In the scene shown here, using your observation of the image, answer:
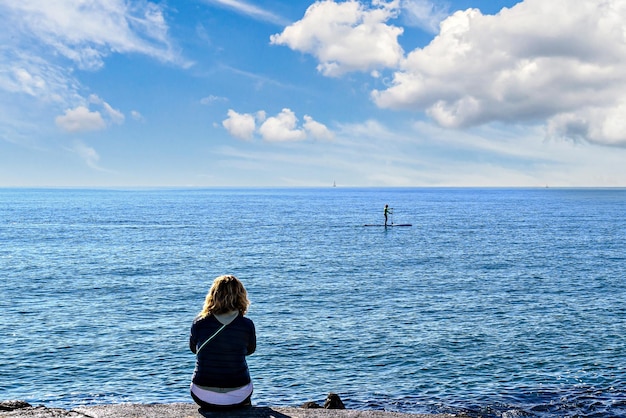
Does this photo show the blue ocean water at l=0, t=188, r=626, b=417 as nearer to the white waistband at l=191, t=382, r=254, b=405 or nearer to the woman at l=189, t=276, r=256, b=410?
the white waistband at l=191, t=382, r=254, b=405

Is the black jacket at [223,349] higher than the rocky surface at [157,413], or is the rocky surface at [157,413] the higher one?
the black jacket at [223,349]

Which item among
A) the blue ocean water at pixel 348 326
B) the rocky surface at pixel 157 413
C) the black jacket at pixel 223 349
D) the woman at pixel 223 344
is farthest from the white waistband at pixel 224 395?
the blue ocean water at pixel 348 326

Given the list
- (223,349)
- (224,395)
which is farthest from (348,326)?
(223,349)

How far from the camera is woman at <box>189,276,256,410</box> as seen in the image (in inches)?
416

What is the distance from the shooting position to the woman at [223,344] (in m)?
10.6

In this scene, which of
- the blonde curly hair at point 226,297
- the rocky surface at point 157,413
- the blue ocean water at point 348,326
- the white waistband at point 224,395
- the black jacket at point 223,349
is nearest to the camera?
the blonde curly hair at point 226,297

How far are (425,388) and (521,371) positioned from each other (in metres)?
4.74

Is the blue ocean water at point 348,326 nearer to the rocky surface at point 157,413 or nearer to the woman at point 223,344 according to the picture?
the rocky surface at point 157,413

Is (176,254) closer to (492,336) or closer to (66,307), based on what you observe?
(66,307)

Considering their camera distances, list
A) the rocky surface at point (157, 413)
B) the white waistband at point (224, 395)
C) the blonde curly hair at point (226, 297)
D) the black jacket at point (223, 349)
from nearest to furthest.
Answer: the blonde curly hair at point (226, 297) → the black jacket at point (223, 349) → the white waistband at point (224, 395) → the rocky surface at point (157, 413)

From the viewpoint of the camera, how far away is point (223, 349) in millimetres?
10828

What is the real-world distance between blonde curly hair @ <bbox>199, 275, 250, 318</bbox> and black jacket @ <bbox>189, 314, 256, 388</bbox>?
0.19 meters

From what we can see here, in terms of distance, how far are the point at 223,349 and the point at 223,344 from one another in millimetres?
101

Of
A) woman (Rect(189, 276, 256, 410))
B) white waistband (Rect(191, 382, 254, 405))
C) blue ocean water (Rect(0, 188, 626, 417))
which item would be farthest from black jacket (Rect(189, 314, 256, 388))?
blue ocean water (Rect(0, 188, 626, 417))
